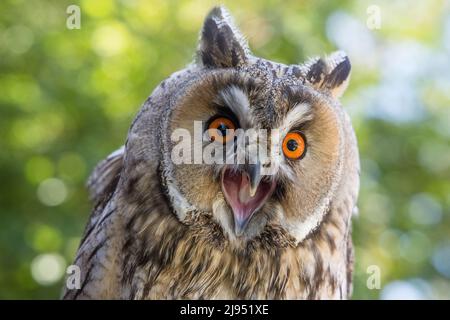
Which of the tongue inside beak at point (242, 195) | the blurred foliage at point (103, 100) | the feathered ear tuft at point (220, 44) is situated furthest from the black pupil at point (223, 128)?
the blurred foliage at point (103, 100)

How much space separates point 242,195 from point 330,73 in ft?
1.81

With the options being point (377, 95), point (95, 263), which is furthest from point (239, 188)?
point (377, 95)

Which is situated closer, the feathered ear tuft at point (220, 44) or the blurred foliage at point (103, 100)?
the feathered ear tuft at point (220, 44)

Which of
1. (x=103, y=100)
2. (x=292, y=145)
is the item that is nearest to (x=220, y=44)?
(x=292, y=145)

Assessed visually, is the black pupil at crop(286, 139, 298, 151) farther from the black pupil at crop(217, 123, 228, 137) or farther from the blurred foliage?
the blurred foliage

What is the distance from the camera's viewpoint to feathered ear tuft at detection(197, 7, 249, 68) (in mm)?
2227

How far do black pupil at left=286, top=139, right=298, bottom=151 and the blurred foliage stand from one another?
1844mm

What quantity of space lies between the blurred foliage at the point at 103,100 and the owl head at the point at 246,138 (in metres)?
1.70

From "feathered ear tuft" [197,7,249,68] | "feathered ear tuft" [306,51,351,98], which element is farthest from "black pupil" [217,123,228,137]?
"feathered ear tuft" [306,51,351,98]

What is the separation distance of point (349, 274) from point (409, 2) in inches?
125

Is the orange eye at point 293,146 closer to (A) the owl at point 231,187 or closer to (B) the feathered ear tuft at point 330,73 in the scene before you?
(A) the owl at point 231,187

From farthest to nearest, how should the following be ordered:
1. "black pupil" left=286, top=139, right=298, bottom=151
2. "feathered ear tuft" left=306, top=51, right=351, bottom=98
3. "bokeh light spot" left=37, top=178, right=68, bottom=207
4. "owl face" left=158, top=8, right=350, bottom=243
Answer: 1. "bokeh light spot" left=37, top=178, right=68, bottom=207
2. "feathered ear tuft" left=306, top=51, right=351, bottom=98
3. "black pupil" left=286, top=139, right=298, bottom=151
4. "owl face" left=158, top=8, right=350, bottom=243

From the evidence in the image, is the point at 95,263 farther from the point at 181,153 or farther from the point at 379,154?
the point at 379,154

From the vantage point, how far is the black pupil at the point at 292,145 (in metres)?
2.17
